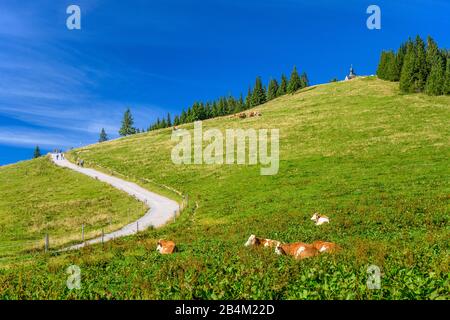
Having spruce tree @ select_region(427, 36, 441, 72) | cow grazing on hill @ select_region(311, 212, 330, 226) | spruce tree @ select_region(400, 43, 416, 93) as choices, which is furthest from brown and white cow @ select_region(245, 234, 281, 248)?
spruce tree @ select_region(427, 36, 441, 72)

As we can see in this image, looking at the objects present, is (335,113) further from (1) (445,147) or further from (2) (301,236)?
(2) (301,236)

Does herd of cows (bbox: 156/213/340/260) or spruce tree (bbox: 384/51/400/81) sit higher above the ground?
spruce tree (bbox: 384/51/400/81)

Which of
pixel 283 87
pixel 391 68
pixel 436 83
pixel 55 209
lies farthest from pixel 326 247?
pixel 283 87

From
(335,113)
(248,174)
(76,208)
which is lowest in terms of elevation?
(76,208)

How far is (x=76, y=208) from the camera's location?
4844 centimetres

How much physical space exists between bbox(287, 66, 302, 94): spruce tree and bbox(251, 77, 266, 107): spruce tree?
10.3 m

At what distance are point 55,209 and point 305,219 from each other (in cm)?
3402

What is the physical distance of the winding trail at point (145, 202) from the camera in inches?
1253

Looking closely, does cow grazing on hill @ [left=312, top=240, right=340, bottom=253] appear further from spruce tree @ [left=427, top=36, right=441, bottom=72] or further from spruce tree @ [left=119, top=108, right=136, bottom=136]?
spruce tree @ [left=119, top=108, right=136, bottom=136]

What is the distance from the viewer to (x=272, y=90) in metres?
161

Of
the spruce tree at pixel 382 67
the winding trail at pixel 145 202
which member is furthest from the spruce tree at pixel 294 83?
the winding trail at pixel 145 202

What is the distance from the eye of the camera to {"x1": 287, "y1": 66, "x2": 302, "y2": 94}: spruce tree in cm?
15612
